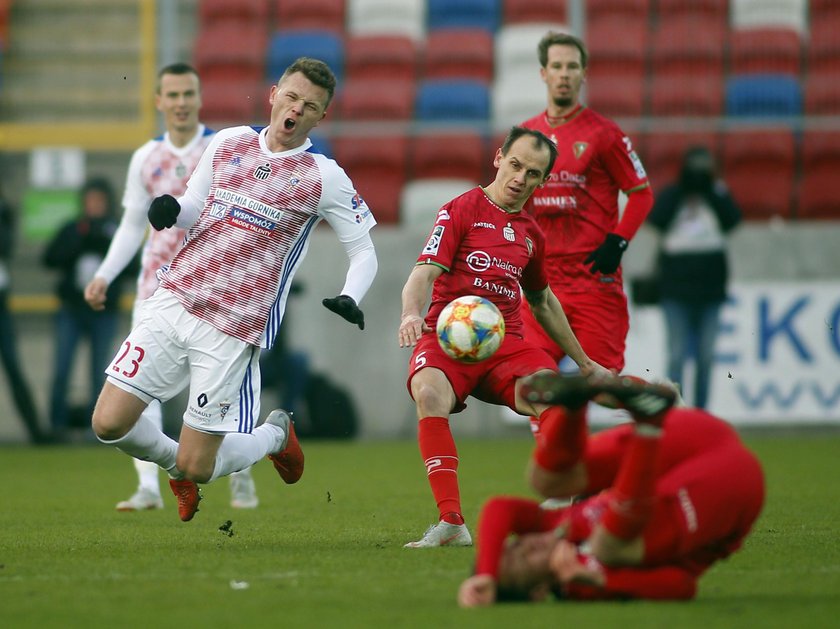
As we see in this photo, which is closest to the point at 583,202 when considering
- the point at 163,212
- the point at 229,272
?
the point at 229,272

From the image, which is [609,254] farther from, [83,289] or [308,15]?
[308,15]

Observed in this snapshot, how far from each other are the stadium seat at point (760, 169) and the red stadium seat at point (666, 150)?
246 mm

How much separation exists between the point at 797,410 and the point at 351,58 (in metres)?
6.37

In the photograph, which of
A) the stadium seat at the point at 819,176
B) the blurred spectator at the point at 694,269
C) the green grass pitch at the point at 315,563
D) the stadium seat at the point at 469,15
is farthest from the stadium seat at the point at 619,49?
the green grass pitch at the point at 315,563

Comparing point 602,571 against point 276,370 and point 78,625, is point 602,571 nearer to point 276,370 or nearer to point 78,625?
point 78,625

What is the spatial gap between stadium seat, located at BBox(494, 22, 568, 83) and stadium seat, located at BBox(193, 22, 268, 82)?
2.68 m

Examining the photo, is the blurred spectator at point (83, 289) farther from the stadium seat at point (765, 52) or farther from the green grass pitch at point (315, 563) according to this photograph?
the stadium seat at point (765, 52)

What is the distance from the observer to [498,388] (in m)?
6.59

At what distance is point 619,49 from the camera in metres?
15.4

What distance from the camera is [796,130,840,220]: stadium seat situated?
1346 centimetres

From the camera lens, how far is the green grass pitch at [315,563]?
14.8ft

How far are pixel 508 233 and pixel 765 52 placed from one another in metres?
9.12

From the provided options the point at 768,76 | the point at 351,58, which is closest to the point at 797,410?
the point at 768,76

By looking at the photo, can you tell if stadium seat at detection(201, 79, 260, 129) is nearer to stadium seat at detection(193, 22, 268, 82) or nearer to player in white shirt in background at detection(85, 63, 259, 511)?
stadium seat at detection(193, 22, 268, 82)
